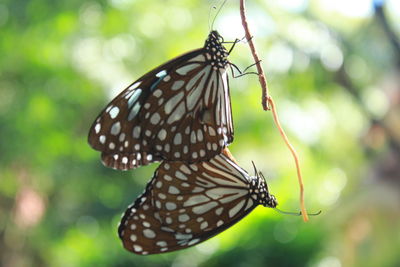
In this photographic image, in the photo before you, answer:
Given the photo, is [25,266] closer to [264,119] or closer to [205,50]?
[264,119]

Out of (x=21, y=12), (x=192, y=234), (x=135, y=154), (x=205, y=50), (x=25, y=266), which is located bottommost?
(x=192, y=234)

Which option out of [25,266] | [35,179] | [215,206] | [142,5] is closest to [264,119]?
[142,5]

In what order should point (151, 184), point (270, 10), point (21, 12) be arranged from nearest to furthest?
point (151, 184) → point (21, 12) → point (270, 10)

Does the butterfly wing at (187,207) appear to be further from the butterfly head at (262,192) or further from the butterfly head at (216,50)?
the butterfly head at (216,50)

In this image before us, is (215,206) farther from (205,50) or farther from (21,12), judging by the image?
(21,12)

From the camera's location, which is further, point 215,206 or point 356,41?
point 356,41

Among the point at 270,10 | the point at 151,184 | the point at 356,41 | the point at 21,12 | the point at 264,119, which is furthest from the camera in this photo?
the point at 356,41

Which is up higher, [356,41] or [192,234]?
[356,41]
